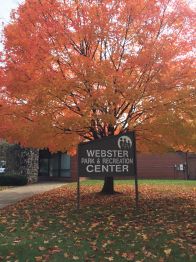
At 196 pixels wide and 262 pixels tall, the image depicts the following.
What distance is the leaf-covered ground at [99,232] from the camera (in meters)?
7.07

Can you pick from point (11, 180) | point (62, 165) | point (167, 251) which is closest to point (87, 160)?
point (167, 251)

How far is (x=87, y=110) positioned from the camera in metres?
12.0

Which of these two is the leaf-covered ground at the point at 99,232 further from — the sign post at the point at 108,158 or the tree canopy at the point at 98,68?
the tree canopy at the point at 98,68

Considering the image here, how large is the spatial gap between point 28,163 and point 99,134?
15046 millimetres

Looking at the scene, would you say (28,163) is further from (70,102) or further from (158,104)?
(158,104)

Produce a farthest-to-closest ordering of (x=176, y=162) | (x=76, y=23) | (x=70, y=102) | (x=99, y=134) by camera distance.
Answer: (x=176, y=162)
(x=99, y=134)
(x=70, y=102)
(x=76, y=23)

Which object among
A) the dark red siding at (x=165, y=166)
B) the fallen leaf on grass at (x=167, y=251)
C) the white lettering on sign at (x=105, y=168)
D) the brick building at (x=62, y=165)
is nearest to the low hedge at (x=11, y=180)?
the brick building at (x=62, y=165)

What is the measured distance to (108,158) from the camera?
11.5 metres

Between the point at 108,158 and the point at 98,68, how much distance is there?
287cm

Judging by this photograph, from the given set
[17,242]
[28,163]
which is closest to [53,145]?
[17,242]

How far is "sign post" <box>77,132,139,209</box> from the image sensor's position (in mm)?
11461

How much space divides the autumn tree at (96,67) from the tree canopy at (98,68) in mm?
31

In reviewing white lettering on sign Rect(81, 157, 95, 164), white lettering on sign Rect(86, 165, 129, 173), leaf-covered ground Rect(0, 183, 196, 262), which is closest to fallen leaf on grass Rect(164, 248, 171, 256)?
leaf-covered ground Rect(0, 183, 196, 262)

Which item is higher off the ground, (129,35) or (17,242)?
(129,35)
